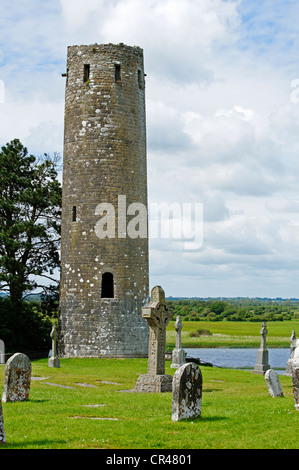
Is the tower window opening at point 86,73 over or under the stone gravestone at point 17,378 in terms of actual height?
over

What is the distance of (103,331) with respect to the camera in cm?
2816

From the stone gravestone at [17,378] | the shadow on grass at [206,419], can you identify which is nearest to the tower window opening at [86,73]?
the stone gravestone at [17,378]

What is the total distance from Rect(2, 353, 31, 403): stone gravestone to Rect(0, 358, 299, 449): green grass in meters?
0.35

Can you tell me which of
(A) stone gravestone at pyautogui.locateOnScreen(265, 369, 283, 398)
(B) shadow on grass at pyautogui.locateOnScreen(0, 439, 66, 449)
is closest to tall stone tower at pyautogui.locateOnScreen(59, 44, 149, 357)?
(A) stone gravestone at pyautogui.locateOnScreen(265, 369, 283, 398)

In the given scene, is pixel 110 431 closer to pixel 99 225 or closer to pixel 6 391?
pixel 6 391

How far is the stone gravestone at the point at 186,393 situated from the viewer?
34.8 ft

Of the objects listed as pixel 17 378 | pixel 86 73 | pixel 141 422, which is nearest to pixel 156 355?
pixel 17 378

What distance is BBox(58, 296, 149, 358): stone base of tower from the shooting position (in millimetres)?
28125

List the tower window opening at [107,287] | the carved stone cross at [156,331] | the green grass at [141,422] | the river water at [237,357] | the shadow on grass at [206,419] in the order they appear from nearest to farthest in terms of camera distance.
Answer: the green grass at [141,422] → the shadow on grass at [206,419] → the carved stone cross at [156,331] → the tower window opening at [107,287] → the river water at [237,357]

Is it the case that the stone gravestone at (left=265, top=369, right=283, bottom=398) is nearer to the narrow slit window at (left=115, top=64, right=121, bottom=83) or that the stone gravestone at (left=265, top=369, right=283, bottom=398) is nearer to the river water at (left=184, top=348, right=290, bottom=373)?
the narrow slit window at (left=115, top=64, right=121, bottom=83)

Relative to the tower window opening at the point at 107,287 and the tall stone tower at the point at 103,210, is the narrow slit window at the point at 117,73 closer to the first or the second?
the tall stone tower at the point at 103,210

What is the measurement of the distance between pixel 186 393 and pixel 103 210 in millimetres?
18388

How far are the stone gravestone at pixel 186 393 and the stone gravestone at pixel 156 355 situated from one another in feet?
16.5

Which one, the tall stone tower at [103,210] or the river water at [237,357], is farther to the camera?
the river water at [237,357]
